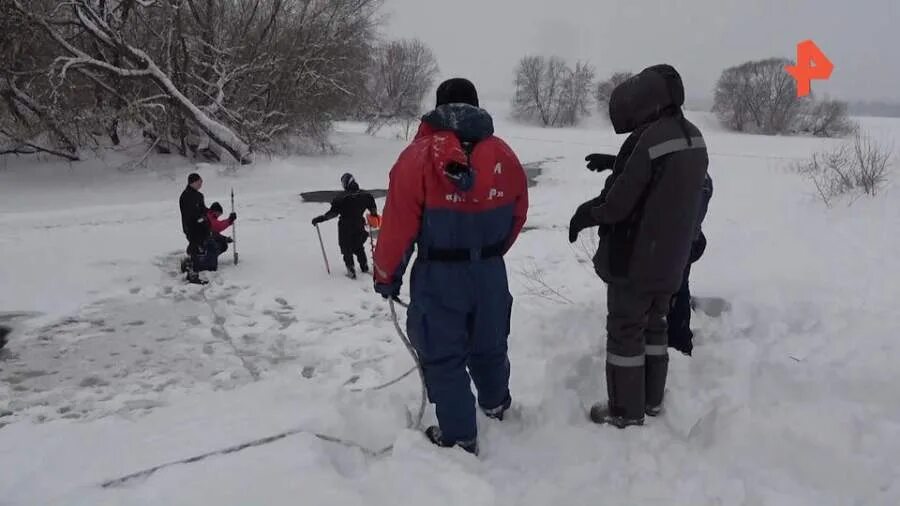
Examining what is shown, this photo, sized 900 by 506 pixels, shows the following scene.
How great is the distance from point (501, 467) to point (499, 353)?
1.96ft

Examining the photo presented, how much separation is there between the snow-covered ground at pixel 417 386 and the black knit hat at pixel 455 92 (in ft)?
5.61

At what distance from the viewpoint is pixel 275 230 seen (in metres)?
11.5

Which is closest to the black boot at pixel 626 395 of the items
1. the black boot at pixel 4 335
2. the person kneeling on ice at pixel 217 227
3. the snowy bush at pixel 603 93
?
the black boot at pixel 4 335

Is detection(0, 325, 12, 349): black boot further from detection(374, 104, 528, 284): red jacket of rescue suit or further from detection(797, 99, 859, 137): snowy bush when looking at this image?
detection(797, 99, 859, 137): snowy bush

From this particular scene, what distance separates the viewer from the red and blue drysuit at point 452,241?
2.78 m

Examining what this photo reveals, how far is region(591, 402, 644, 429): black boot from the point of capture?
3172mm

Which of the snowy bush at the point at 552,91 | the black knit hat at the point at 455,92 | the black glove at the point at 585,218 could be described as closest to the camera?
the black knit hat at the point at 455,92

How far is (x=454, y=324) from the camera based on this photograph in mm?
2963

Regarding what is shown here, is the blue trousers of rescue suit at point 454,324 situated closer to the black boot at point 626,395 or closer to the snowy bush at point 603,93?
the black boot at point 626,395

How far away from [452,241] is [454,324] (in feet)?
1.40

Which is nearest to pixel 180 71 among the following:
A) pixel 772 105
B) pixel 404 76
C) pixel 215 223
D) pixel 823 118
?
pixel 215 223

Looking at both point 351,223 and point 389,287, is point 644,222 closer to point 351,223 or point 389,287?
point 389,287

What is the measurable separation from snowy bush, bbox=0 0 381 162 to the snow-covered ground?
10.7 meters

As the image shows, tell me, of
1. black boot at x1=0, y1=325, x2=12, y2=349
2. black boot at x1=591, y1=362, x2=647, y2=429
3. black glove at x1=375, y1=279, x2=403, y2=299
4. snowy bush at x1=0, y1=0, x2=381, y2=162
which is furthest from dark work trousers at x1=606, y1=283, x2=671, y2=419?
snowy bush at x1=0, y1=0, x2=381, y2=162
